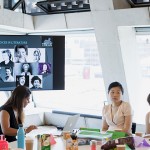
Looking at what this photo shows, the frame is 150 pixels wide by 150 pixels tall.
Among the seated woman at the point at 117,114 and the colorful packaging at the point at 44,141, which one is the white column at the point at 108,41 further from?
the colorful packaging at the point at 44,141

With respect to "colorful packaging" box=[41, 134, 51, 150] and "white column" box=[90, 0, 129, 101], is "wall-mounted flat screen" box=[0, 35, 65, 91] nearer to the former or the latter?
"white column" box=[90, 0, 129, 101]

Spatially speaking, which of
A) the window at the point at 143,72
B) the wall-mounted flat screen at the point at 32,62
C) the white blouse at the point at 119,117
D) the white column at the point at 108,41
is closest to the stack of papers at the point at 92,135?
the white blouse at the point at 119,117

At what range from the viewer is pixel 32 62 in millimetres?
4754

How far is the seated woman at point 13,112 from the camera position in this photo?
353cm

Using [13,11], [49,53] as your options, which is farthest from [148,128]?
[13,11]

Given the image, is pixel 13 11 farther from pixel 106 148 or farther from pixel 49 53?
pixel 106 148

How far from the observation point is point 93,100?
6508 millimetres

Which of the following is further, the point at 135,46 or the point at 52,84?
the point at 135,46

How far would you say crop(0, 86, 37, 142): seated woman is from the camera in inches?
139

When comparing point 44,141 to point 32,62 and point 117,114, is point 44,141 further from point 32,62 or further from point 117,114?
point 32,62

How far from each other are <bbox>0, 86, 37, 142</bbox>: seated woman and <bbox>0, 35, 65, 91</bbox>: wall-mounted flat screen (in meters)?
1.07

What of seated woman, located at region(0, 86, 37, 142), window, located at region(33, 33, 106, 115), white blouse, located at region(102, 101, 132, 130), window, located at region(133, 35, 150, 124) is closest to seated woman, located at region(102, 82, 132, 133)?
white blouse, located at region(102, 101, 132, 130)

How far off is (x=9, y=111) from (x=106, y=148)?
137cm

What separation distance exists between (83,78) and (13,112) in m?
3.00
